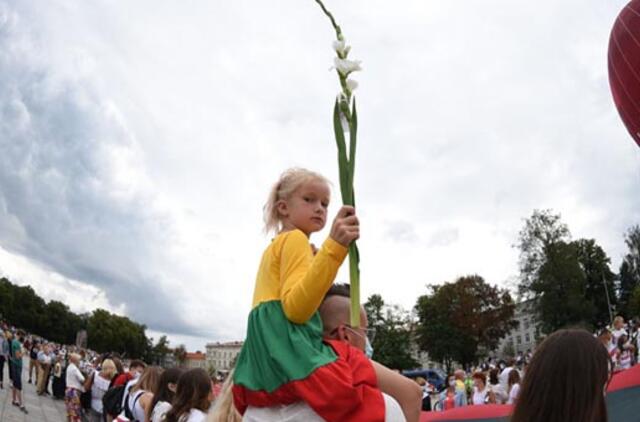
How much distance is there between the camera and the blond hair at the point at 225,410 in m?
3.02

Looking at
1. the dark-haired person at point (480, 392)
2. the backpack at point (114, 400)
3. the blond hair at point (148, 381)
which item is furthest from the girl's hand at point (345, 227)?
the dark-haired person at point (480, 392)

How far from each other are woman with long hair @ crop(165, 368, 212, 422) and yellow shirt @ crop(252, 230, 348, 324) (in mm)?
2731

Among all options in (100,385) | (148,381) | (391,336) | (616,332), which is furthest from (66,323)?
(148,381)

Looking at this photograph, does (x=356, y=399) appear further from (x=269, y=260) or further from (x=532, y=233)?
(x=532, y=233)

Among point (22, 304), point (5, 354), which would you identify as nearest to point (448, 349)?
point (5, 354)

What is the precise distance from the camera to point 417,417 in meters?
2.33

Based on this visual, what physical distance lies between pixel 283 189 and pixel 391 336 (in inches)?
3357

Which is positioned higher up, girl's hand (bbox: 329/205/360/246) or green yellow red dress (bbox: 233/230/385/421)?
girl's hand (bbox: 329/205/360/246)

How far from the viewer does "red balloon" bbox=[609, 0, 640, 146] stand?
1031 centimetres

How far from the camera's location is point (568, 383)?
2361 millimetres

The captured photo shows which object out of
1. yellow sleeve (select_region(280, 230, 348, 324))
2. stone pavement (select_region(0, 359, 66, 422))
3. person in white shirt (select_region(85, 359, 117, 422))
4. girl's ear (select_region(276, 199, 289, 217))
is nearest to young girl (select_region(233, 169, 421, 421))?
yellow sleeve (select_region(280, 230, 348, 324))

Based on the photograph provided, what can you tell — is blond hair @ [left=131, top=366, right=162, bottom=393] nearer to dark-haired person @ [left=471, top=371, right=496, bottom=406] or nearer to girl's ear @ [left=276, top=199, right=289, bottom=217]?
girl's ear @ [left=276, top=199, right=289, bottom=217]

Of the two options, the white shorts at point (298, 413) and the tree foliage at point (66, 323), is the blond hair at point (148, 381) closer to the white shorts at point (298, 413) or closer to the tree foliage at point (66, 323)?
the white shorts at point (298, 413)

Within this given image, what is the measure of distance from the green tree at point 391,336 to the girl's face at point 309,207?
76.9 metres
